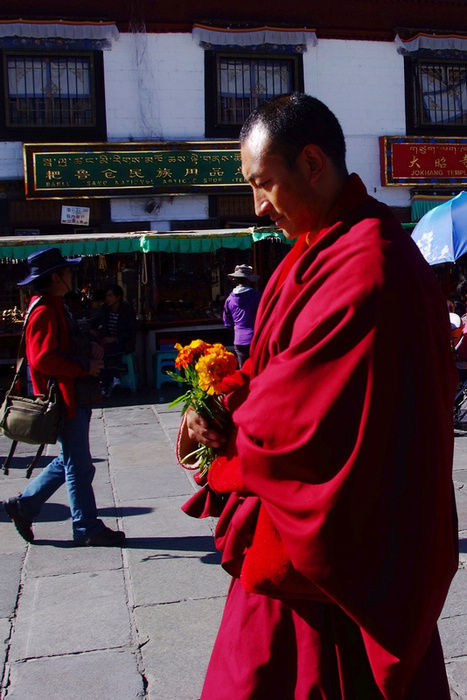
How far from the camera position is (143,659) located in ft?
10.4

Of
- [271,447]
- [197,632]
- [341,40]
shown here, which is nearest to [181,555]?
[197,632]

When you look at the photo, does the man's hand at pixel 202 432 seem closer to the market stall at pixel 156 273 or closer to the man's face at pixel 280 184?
the man's face at pixel 280 184

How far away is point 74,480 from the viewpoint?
14.5ft

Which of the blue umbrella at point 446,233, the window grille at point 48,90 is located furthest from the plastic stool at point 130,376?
the blue umbrella at point 446,233

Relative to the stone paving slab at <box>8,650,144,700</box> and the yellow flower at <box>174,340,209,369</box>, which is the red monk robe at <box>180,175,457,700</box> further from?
the stone paving slab at <box>8,650,144,700</box>

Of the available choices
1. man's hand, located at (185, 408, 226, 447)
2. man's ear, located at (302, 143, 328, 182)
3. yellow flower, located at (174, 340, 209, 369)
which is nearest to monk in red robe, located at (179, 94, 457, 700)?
man's ear, located at (302, 143, 328, 182)

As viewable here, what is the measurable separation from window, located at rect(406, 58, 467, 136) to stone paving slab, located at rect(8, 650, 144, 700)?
496 inches

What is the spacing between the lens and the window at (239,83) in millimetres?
12914

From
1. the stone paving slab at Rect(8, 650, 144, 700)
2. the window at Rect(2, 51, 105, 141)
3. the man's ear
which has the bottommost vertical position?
the stone paving slab at Rect(8, 650, 144, 700)

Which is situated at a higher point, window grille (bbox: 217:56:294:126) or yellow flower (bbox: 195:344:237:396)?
window grille (bbox: 217:56:294:126)

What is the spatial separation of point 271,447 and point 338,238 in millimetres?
483

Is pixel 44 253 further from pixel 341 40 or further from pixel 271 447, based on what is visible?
pixel 341 40

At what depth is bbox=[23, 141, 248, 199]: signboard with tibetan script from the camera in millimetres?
12289

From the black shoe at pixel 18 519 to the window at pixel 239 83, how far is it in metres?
9.75
